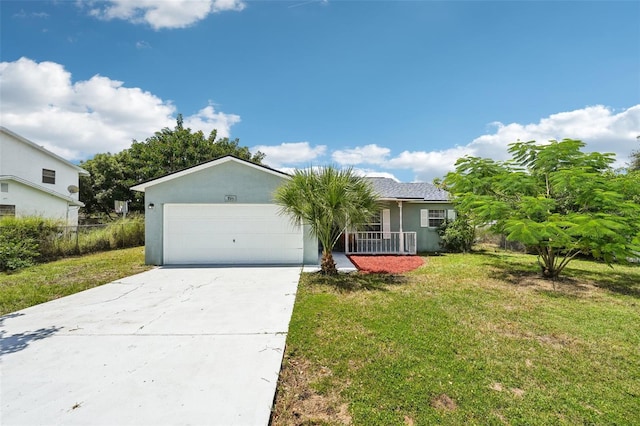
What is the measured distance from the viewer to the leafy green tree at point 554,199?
7.46 meters

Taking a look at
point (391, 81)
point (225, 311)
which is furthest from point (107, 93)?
Answer: point (391, 81)

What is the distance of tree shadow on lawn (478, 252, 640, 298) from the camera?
7.94 m

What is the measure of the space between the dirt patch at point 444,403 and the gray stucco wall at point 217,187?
836cm

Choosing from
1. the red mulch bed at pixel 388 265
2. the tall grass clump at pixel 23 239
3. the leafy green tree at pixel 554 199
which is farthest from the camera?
the tall grass clump at pixel 23 239

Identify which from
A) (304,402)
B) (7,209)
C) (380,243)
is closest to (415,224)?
(380,243)

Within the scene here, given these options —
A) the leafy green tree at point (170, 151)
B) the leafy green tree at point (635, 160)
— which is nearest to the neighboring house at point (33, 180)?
the leafy green tree at point (170, 151)

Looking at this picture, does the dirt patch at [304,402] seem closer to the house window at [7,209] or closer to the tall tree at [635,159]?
the house window at [7,209]

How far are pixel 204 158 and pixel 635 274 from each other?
1094 inches

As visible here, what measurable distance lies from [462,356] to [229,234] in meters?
9.24

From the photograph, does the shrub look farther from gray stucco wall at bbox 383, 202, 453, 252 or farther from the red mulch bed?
the red mulch bed

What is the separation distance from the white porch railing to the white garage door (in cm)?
468

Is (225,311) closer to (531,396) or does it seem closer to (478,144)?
(531,396)

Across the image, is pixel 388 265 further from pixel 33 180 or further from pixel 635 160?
pixel 33 180

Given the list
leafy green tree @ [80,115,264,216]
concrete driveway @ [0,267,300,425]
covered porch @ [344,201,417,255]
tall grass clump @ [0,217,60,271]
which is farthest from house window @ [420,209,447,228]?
leafy green tree @ [80,115,264,216]
